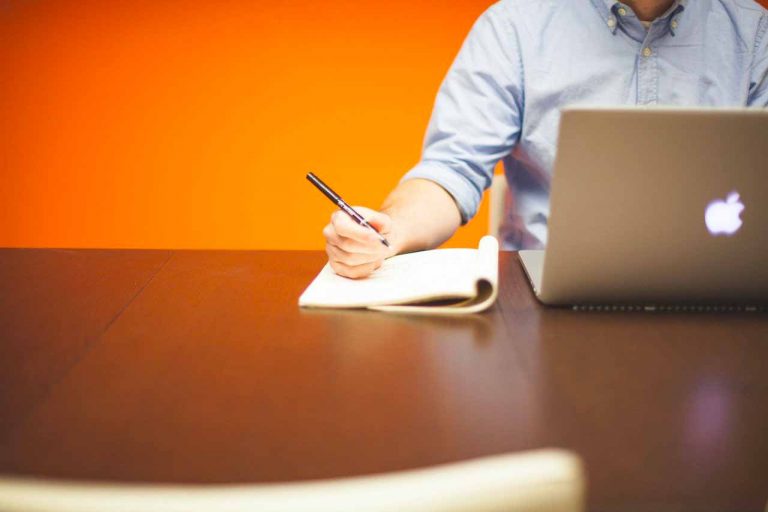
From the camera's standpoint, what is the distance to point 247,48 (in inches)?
97.6

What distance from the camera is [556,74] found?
4.41ft

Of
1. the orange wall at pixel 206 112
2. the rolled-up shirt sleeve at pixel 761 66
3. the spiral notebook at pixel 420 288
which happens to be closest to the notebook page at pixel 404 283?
the spiral notebook at pixel 420 288

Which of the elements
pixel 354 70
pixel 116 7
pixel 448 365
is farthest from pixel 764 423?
pixel 116 7

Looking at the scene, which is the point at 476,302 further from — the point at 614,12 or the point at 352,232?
the point at 614,12

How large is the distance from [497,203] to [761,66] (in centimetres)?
62

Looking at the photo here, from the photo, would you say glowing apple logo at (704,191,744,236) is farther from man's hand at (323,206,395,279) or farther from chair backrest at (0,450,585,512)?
chair backrest at (0,450,585,512)

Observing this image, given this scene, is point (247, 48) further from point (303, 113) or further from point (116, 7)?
point (116, 7)

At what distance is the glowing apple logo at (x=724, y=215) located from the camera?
707 millimetres

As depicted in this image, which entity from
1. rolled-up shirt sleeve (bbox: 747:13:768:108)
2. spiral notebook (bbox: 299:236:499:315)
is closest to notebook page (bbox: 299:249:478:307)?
spiral notebook (bbox: 299:236:499:315)

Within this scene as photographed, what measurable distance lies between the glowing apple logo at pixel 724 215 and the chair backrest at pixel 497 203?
2.54 ft

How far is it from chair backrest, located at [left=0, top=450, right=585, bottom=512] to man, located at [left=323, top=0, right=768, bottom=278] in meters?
0.98

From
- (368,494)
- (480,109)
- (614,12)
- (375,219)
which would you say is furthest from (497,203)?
(368,494)

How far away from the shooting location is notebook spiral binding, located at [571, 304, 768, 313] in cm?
80

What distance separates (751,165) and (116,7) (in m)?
2.38
